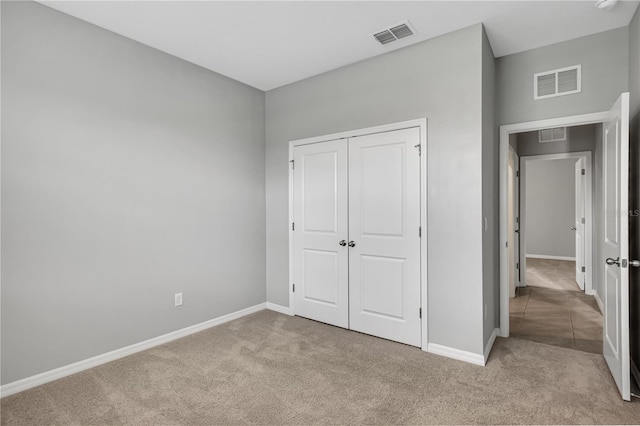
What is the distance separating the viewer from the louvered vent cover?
486 cm

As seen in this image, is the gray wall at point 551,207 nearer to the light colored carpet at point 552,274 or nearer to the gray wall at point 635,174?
the light colored carpet at point 552,274

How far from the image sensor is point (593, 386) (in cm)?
241

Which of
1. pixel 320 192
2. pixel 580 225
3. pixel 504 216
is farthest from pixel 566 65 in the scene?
pixel 580 225

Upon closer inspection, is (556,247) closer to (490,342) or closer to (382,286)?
(490,342)

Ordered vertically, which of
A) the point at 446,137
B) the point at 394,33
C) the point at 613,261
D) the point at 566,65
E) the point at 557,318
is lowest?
the point at 557,318

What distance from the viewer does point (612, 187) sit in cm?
244

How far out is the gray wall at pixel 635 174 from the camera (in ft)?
8.22

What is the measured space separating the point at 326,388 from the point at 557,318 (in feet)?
10.4

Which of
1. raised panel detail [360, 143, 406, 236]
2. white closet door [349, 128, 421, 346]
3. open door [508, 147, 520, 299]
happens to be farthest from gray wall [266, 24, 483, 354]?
open door [508, 147, 520, 299]

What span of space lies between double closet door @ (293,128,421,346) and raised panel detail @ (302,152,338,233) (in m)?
0.01

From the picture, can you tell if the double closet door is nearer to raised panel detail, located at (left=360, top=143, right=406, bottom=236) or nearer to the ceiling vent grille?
raised panel detail, located at (left=360, top=143, right=406, bottom=236)

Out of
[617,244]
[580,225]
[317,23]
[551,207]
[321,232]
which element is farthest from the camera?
[551,207]

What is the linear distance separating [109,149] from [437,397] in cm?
325

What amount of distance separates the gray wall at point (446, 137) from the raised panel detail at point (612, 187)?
2.84ft
